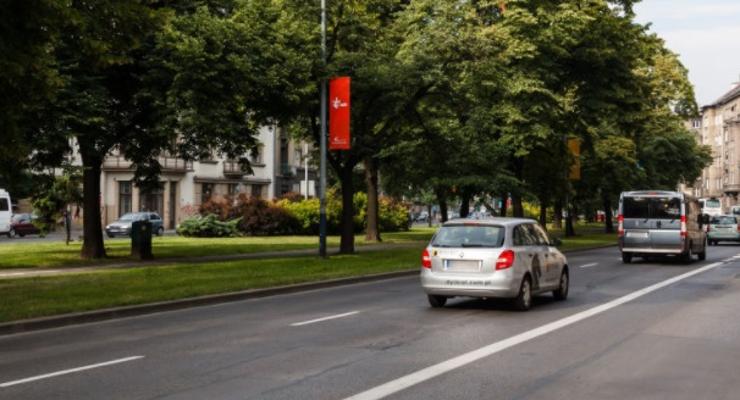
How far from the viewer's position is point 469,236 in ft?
46.3

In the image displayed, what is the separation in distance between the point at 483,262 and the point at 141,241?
1601cm

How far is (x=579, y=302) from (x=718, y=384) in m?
7.57

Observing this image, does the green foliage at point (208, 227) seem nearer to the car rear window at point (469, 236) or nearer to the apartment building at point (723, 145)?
the car rear window at point (469, 236)

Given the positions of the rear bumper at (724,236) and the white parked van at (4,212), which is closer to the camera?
the rear bumper at (724,236)

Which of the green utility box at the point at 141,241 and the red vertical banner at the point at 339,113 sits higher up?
the red vertical banner at the point at 339,113

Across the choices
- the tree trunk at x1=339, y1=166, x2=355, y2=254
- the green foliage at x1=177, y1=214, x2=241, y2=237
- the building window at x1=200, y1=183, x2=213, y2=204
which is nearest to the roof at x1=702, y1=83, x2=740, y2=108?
the building window at x1=200, y1=183, x2=213, y2=204

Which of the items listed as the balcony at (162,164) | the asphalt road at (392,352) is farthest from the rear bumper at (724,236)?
the balcony at (162,164)

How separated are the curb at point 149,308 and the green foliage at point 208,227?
27.4m

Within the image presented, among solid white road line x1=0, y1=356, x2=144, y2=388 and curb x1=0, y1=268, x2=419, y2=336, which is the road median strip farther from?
solid white road line x1=0, y1=356, x2=144, y2=388

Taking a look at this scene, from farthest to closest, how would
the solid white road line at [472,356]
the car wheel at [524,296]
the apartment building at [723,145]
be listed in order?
the apartment building at [723,145] < the car wheel at [524,296] < the solid white road line at [472,356]

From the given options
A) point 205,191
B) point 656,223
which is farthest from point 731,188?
point 656,223

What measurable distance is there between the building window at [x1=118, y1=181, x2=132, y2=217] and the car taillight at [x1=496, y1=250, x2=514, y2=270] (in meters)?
52.4

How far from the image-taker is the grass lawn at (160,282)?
1433 centimetres

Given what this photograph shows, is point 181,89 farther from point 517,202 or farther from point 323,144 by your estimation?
point 517,202
